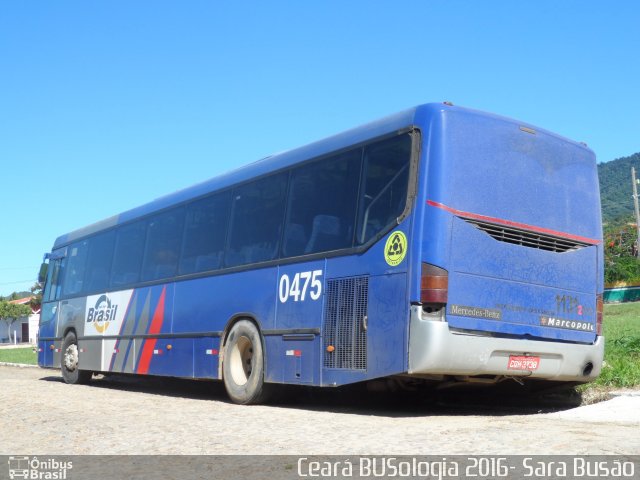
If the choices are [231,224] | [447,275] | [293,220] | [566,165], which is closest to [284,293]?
[293,220]

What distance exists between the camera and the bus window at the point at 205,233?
1266 centimetres

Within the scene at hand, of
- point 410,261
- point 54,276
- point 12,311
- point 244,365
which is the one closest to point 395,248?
point 410,261

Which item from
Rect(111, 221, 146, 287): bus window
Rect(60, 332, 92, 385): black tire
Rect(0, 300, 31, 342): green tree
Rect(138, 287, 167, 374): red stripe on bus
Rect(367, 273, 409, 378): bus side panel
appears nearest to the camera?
Rect(367, 273, 409, 378): bus side panel

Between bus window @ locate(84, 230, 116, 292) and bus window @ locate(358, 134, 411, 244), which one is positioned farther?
bus window @ locate(84, 230, 116, 292)

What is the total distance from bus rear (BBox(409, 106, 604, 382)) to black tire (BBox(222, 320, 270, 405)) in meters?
3.08

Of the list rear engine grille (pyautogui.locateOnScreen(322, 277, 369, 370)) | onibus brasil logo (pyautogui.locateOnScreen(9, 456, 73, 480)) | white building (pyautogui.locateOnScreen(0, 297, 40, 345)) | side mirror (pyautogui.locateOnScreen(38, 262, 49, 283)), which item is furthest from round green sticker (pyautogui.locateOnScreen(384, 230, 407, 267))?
white building (pyautogui.locateOnScreen(0, 297, 40, 345))

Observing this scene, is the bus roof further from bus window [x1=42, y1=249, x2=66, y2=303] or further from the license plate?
bus window [x1=42, y1=249, x2=66, y2=303]

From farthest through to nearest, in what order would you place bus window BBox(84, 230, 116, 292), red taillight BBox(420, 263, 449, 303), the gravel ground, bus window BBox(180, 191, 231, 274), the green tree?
the green tree < bus window BBox(84, 230, 116, 292) < bus window BBox(180, 191, 231, 274) < red taillight BBox(420, 263, 449, 303) < the gravel ground

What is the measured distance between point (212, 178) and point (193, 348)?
270 centimetres

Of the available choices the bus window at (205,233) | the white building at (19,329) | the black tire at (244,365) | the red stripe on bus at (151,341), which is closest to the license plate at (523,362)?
the black tire at (244,365)

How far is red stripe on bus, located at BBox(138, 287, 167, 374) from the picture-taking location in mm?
14159

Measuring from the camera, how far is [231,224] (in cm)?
1240

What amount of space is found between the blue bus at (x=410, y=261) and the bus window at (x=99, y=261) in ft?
15.2

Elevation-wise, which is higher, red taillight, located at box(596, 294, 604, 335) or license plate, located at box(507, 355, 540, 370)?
red taillight, located at box(596, 294, 604, 335)
